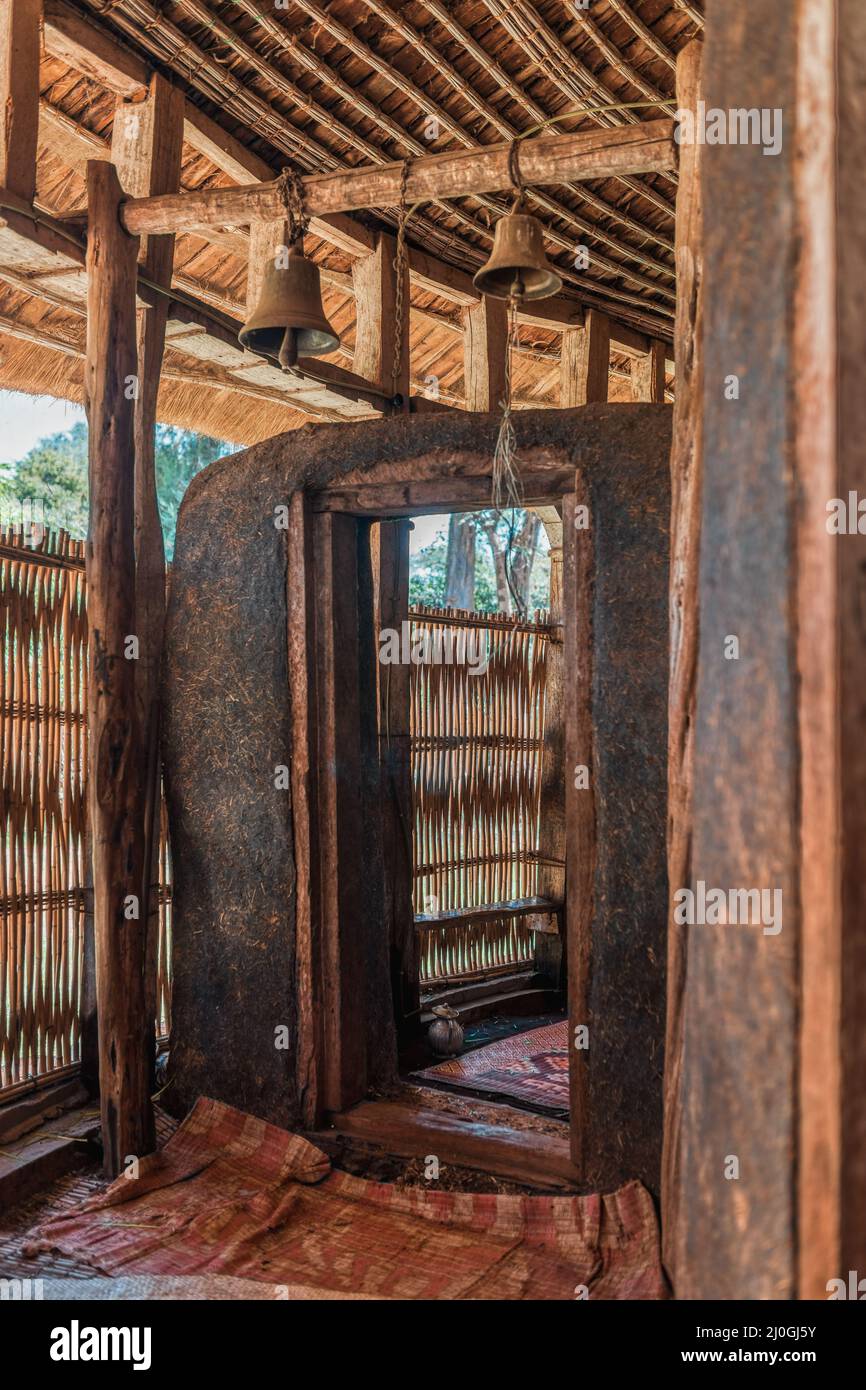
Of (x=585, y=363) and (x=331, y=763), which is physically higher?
(x=585, y=363)

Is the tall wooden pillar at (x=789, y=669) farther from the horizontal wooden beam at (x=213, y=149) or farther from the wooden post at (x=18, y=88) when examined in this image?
the wooden post at (x=18, y=88)

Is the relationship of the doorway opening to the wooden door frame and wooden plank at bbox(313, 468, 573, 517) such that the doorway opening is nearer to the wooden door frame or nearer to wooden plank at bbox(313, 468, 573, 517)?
the wooden door frame

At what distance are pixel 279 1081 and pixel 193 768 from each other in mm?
1289

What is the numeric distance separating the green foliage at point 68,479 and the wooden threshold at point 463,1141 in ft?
42.3

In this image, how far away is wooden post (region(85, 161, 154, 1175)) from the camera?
4.06m

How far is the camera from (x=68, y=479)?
18047 mm

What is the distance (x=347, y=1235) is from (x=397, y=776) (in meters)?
2.29

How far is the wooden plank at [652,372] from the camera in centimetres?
726

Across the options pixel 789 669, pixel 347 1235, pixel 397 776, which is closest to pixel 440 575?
pixel 397 776

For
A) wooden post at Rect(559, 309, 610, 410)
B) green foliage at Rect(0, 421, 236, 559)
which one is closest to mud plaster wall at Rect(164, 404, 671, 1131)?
wooden post at Rect(559, 309, 610, 410)

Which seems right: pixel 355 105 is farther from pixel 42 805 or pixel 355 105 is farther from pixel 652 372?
pixel 42 805

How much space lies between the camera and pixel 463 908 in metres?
6.52

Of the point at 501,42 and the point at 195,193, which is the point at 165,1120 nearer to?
the point at 195,193
